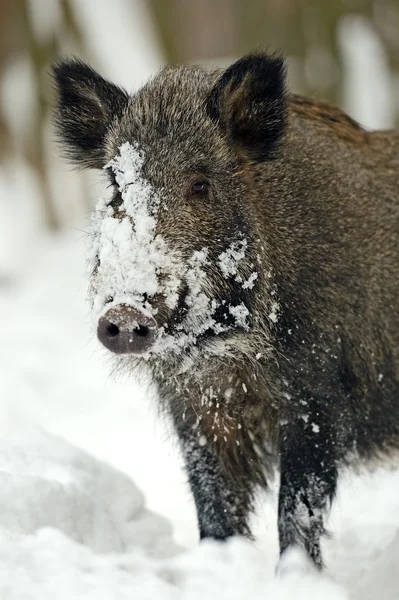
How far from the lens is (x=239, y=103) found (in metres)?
4.05

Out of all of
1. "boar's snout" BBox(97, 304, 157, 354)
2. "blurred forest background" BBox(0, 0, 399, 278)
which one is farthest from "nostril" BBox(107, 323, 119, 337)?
"blurred forest background" BBox(0, 0, 399, 278)

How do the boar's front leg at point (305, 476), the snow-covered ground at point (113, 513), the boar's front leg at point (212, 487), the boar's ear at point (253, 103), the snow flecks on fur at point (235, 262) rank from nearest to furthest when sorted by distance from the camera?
1. the snow-covered ground at point (113, 513)
2. the snow flecks on fur at point (235, 262)
3. the boar's ear at point (253, 103)
4. the boar's front leg at point (305, 476)
5. the boar's front leg at point (212, 487)

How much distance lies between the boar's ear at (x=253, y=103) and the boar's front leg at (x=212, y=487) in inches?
52.4

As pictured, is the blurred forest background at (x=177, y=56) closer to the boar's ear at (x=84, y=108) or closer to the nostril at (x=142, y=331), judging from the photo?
the boar's ear at (x=84, y=108)

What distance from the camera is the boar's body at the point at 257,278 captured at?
3.85m

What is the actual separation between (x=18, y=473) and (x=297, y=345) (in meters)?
1.28

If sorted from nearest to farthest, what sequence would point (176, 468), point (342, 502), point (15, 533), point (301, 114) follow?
point (15, 533) < point (301, 114) < point (342, 502) < point (176, 468)

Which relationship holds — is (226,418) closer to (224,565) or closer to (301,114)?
(224,565)

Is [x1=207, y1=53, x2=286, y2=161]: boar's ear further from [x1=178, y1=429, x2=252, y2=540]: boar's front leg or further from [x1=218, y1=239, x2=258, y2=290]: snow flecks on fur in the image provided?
[x1=178, y1=429, x2=252, y2=540]: boar's front leg

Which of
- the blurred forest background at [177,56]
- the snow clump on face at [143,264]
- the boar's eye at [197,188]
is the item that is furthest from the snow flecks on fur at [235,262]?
the blurred forest background at [177,56]

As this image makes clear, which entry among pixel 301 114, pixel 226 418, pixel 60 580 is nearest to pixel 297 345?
pixel 226 418

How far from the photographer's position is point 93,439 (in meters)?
7.05

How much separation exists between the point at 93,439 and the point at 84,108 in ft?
10.8

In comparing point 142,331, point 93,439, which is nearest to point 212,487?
point 142,331
